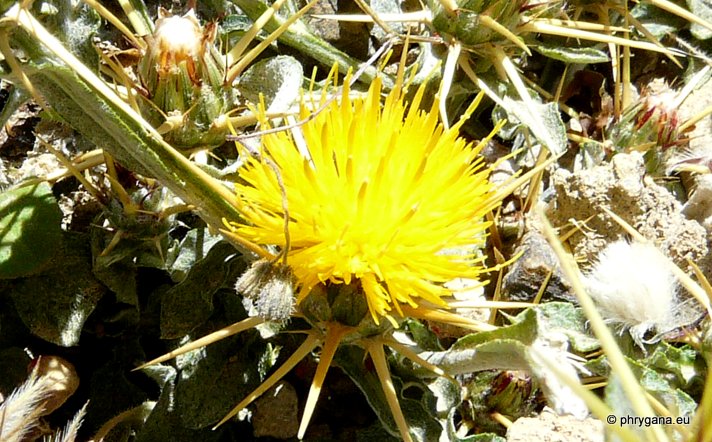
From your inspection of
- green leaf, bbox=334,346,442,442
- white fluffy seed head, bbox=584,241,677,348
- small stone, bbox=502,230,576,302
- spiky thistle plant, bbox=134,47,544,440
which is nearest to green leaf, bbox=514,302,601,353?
white fluffy seed head, bbox=584,241,677,348

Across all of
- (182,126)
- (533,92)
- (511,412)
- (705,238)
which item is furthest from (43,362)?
(705,238)

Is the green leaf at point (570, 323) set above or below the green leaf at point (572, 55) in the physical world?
below

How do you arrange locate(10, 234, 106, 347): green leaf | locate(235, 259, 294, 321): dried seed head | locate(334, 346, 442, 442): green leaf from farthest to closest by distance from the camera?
locate(10, 234, 106, 347): green leaf
locate(334, 346, 442, 442): green leaf
locate(235, 259, 294, 321): dried seed head

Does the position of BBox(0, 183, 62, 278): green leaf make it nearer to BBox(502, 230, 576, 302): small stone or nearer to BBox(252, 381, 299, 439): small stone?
BBox(252, 381, 299, 439): small stone

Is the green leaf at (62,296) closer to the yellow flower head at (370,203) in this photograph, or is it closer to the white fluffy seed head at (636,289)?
the yellow flower head at (370,203)

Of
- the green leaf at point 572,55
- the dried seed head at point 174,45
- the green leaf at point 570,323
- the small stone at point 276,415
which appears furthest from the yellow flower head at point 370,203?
the green leaf at point 572,55

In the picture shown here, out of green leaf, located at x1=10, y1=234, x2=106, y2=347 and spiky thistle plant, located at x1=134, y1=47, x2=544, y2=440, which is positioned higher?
spiky thistle plant, located at x1=134, y1=47, x2=544, y2=440
